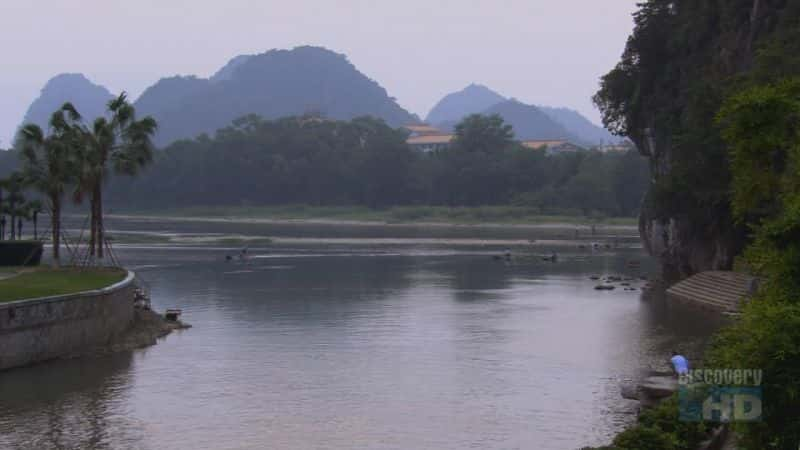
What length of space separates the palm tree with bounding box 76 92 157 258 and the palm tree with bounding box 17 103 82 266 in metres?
0.66

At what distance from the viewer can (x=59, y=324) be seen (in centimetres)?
4050

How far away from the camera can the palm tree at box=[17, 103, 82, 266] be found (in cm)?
5400

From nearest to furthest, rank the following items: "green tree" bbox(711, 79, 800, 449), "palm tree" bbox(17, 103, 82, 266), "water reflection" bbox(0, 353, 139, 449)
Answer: "green tree" bbox(711, 79, 800, 449) < "water reflection" bbox(0, 353, 139, 449) < "palm tree" bbox(17, 103, 82, 266)

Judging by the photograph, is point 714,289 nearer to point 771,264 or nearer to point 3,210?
point 3,210

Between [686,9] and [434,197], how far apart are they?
402ft

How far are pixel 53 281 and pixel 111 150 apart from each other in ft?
41.1

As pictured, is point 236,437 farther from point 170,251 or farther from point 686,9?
point 170,251

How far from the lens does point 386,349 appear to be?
4644 cm

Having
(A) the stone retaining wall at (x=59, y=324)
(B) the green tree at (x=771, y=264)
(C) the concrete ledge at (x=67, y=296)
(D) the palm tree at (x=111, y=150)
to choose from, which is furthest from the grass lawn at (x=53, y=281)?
(B) the green tree at (x=771, y=264)

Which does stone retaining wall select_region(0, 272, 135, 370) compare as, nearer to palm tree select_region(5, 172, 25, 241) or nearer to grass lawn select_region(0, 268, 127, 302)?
grass lawn select_region(0, 268, 127, 302)

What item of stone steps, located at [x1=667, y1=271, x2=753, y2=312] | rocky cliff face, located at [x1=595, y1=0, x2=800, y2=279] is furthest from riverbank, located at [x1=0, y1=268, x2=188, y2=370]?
rocky cliff face, located at [x1=595, y1=0, x2=800, y2=279]

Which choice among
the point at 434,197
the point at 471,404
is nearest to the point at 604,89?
the point at 471,404

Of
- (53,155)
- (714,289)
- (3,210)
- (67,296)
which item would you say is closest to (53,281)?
(67,296)

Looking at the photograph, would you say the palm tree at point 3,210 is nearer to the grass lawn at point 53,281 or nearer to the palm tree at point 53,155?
the palm tree at point 53,155
